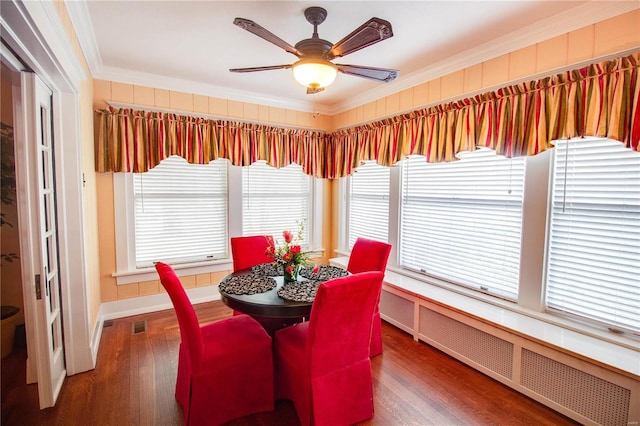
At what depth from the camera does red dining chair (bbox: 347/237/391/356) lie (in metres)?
2.73

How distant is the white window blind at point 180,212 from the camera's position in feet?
11.6

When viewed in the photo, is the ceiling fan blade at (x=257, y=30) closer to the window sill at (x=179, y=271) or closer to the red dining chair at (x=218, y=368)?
the red dining chair at (x=218, y=368)

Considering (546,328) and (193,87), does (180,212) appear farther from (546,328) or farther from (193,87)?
(546,328)

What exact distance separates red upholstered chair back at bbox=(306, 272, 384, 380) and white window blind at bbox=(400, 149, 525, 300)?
1.43 meters

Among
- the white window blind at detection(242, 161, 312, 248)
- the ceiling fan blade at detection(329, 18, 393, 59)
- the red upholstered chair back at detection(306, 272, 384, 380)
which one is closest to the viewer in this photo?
the ceiling fan blade at detection(329, 18, 393, 59)

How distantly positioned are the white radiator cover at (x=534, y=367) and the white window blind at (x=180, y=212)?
2527 millimetres

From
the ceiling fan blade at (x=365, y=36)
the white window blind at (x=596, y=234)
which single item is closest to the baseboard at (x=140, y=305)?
the ceiling fan blade at (x=365, y=36)

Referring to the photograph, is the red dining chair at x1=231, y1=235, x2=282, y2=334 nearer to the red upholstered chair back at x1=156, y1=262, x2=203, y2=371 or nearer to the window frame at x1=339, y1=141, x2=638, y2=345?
the red upholstered chair back at x1=156, y1=262, x2=203, y2=371

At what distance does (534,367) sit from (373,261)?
137 cm

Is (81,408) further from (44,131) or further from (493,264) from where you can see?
(493,264)

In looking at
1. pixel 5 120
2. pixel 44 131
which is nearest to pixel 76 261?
pixel 44 131

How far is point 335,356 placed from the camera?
1857 mm

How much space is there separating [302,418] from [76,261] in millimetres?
2042

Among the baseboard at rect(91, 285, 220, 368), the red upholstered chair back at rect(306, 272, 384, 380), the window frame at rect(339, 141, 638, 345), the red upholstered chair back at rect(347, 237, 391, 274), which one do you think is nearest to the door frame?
the baseboard at rect(91, 285, 220, 368)
